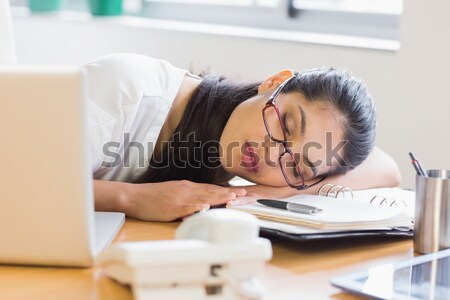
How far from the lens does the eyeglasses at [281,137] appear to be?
5.02ft

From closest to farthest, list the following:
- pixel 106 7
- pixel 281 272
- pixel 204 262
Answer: pixel 204 262 < pixel 281 272 < pixel 106 7

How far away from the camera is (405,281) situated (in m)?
1.08

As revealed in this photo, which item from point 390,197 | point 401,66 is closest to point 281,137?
point 390,197

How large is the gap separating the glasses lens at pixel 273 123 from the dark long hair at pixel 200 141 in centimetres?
16

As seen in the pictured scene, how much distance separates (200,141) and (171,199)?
1.03ft

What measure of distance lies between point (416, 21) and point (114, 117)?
1.16m

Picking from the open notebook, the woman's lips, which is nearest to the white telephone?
the open notebook

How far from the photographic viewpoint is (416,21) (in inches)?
89.8

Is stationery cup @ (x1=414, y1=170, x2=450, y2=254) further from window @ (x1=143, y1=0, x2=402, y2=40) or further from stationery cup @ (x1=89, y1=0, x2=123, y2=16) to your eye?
stationery cup @ (x1=89, y1=0, x2=123, y2=16)

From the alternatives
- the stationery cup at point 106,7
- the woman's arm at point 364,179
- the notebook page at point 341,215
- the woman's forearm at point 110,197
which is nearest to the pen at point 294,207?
the notebook page at point 341,215

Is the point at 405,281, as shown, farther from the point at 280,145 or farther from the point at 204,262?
the point at 280,145

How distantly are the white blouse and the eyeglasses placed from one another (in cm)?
23

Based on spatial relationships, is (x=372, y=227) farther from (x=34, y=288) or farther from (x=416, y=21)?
(x=416, y=21)

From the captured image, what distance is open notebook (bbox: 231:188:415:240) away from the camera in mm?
1243
